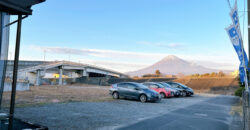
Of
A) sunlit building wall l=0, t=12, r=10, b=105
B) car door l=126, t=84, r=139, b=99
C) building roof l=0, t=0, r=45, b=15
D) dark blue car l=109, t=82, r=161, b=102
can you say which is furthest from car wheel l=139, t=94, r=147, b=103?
building roof l=0, t=0, r=45, b=15

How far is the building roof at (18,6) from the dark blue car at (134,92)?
38.8ft

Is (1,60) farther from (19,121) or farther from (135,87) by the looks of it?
(135,87)

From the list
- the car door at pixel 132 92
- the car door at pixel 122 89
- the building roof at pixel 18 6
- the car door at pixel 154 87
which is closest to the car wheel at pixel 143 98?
the car door at pixel 132 92

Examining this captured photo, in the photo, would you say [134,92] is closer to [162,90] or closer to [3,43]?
[162,90]

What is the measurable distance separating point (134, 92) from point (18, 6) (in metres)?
12.3

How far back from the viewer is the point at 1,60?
4629mm

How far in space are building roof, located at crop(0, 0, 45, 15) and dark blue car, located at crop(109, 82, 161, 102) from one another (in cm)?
1182

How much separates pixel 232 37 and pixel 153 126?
157 inches

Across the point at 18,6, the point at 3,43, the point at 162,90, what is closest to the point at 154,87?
the point at 162,90

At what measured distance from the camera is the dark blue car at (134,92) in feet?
50.4

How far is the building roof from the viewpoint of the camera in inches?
156

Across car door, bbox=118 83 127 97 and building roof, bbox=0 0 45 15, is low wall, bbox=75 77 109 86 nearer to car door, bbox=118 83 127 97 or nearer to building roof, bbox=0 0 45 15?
car door, bbox=118 83 127 97

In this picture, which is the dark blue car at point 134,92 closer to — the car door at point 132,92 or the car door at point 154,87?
the car door at point 132,92

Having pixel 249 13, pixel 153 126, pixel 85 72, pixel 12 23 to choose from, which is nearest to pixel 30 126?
pixel 12 23
